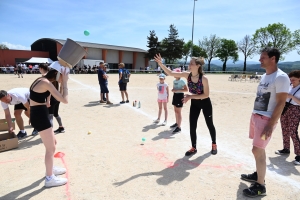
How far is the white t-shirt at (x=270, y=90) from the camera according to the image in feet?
8.52

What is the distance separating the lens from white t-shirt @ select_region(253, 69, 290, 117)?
2.60m

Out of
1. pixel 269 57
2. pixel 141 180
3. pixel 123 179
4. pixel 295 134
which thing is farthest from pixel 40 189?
pixel 295 134

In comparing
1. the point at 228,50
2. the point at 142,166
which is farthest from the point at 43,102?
the point at 228,50

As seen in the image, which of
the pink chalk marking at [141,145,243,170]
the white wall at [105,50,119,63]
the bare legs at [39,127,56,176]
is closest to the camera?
the bare legs at [39,127,56,176]

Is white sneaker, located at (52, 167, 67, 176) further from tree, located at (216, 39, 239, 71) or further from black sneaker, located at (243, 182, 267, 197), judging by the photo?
tree, located at (216, 39, 239, 71)

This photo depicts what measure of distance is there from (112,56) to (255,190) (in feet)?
159

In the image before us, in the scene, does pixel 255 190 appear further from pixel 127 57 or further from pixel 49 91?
Result: pixel 127 57

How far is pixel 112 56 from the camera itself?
48.8 metres

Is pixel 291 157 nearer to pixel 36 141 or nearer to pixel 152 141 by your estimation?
pixel 152 141

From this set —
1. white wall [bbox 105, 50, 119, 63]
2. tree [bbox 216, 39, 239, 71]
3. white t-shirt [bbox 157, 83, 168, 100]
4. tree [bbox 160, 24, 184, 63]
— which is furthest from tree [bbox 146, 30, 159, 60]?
white t-shirt [bbox 157, 83, 168, 100]

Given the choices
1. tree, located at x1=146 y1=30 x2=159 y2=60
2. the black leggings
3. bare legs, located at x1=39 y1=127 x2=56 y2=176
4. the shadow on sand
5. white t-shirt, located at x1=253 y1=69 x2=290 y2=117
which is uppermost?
tree, located at x1=146 y1=30 x2=159 y2=60

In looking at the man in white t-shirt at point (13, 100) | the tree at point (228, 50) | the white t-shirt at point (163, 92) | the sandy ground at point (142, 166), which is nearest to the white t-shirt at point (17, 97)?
the man in white t-shirt at point (13, 100)

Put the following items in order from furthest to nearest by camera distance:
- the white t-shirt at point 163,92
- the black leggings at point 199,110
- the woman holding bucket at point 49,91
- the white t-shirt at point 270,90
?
the white t-shirt at point 163,92
the black leggings at point 199,110
the woman holding bucket at point 49,91
the white t-shirt at point 270,90

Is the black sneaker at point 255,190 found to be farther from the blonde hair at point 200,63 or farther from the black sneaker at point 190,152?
the blonde hair at point 200,63
